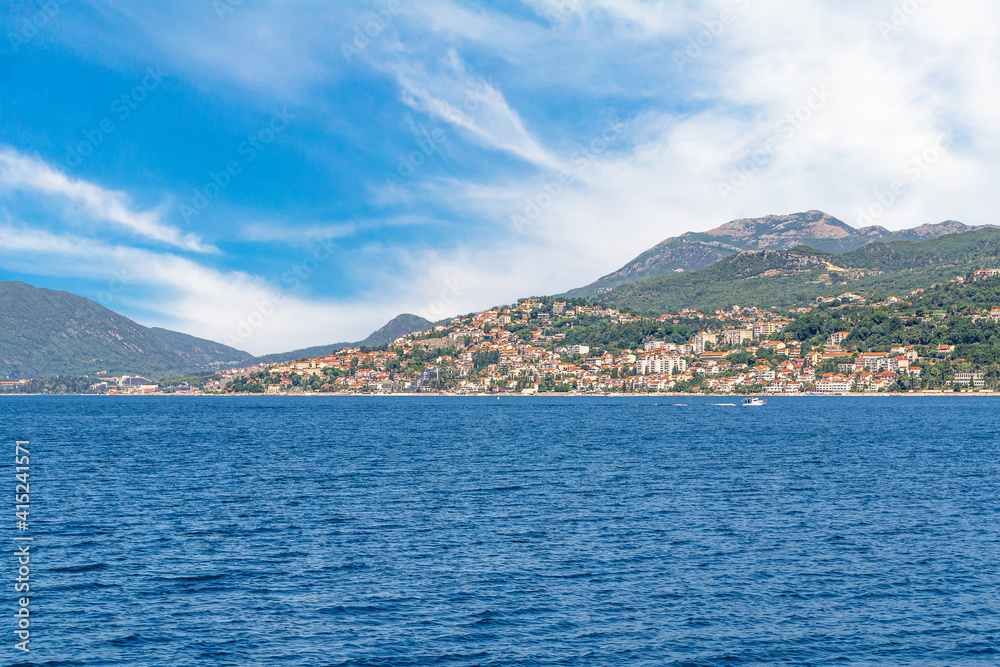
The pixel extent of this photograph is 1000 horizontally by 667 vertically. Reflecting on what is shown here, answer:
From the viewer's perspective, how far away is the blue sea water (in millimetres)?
19562

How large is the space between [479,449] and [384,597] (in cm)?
4617

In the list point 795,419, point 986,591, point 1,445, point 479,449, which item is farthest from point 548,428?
point 986,591

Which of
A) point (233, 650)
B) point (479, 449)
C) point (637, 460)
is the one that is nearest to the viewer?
point (233, 650)

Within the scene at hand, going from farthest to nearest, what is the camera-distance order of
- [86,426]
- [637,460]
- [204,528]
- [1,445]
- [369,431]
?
1. [86,426]
2. [369,431]
3. [1,445]
4. [637,460]
5. [204,528]

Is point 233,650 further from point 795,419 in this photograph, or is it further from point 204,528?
point 795,419

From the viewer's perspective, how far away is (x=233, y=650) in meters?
19.1

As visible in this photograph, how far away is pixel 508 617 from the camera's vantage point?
848 inches

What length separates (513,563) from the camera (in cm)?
2722

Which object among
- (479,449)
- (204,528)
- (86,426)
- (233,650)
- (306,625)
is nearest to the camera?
(233,650)

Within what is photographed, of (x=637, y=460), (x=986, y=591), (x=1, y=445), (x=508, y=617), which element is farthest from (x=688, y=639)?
(x=1, y=445)

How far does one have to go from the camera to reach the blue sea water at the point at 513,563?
19562 mm

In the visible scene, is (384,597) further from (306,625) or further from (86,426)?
(86,426)

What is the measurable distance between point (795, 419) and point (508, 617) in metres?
100

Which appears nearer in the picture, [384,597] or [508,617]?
[508,617]
